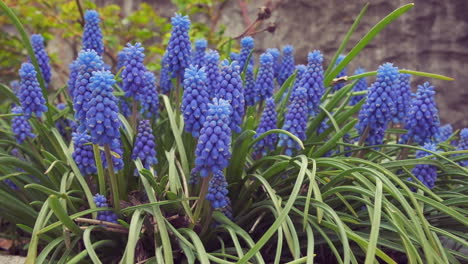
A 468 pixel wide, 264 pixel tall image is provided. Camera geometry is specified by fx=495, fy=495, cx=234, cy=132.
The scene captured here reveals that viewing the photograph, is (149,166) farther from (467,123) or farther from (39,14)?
(467,123)

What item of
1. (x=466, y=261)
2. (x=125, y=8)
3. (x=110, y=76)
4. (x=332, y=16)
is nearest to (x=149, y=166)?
(x=110, y=76)

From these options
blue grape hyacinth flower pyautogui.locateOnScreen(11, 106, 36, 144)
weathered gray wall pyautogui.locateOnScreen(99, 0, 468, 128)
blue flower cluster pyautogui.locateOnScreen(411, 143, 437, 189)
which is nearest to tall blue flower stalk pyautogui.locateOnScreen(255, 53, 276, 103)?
blue flower cluster pyautogui.locateOnScreen(411, 143, 437, 189)

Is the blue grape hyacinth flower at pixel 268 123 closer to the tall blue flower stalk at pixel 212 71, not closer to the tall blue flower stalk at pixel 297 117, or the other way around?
the tall blue flower stalk at pixel 297 117

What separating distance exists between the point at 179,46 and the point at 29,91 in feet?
3.20

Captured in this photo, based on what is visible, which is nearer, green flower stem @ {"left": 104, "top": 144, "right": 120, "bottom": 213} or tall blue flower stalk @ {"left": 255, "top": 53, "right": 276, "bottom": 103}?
green flower stem @ {"left": 104, "top": 144, "right": 120, "bottom": 213}

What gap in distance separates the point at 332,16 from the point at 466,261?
162 inches

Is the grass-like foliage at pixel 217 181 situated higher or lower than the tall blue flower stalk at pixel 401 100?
lower

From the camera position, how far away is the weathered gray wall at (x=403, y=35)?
19.6 feet

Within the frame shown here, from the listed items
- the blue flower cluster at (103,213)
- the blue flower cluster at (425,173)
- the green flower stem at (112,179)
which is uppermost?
the blue flower cluster at (425,173)

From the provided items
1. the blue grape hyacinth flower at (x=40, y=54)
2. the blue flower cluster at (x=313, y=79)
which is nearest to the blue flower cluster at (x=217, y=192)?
the blue flower cluster at (x=313, y=79)

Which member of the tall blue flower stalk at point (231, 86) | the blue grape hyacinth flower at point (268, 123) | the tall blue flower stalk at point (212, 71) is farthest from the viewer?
the blue grape hyacinth flower at point (268, 123)

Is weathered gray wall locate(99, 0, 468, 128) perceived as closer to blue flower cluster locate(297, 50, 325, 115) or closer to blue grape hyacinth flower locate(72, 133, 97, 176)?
blue flower cluster locate(297, 50, 325, 115)

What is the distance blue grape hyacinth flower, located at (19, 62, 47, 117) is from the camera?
3.05 m

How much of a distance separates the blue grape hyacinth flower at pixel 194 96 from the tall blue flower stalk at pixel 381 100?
1102mm
